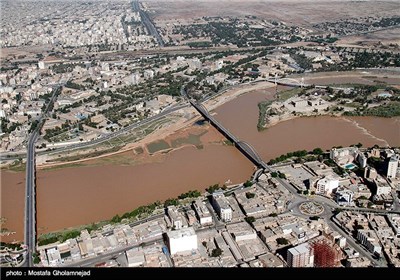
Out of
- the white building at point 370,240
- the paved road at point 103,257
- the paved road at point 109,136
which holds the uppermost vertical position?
the paved road at point 109,136

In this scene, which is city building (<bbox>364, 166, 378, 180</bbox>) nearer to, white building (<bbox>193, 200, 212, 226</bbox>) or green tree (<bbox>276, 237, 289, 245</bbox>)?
green tree (<bbox>276, 237, 289, 245</bbox>)

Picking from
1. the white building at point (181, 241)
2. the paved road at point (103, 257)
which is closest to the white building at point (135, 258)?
the paved road at point (103, 257)

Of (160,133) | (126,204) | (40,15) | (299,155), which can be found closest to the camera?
(126,204)

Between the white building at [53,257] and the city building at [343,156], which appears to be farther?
the city building at [343,156]

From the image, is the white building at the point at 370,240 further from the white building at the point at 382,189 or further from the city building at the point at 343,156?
the city building at the point at 343,156

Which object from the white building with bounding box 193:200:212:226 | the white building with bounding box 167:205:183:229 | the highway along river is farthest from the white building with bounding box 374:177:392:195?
the white building with bounding box 167:205:183:229
